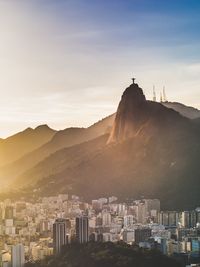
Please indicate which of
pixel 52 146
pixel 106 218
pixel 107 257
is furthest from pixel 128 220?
pixel 52 146

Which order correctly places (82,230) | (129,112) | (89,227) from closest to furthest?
1. (82,230)
2. (89,227)
3. (129,112)

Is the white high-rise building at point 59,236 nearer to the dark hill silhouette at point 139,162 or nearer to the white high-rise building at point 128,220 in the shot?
the white high-rise building at point 128,220

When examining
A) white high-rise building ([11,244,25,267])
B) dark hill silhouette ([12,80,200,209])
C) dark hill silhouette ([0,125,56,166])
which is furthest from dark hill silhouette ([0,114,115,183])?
white high-rise building ([11,244,25,267])

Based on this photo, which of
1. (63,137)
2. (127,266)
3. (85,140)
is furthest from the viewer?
(63,137)

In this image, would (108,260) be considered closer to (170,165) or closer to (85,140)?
(170,165)

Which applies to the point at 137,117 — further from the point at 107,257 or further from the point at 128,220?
the point at 107,257

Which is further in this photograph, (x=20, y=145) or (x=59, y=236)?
(x=20, y=145)

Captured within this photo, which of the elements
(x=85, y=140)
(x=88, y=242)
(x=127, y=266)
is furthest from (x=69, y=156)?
(x=127, y=266)

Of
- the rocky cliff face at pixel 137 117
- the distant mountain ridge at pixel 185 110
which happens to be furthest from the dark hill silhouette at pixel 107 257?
the distant mountain ridge at pixel 185 110
